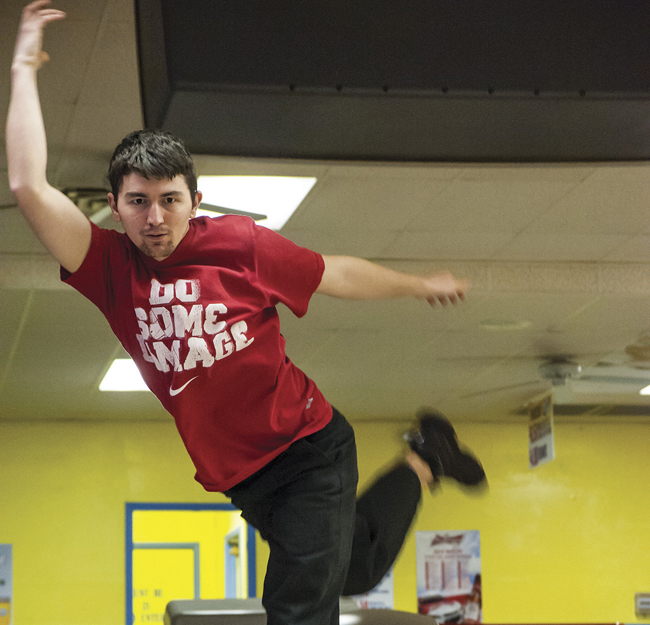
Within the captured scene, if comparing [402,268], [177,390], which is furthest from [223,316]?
[402,268]

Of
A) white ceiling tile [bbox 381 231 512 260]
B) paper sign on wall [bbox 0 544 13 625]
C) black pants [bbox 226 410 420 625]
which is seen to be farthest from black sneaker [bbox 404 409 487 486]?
paper sign on wall [bbox 0 544 13 625]

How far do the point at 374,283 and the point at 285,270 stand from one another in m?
0.20

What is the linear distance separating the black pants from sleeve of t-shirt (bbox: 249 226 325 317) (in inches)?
10.8

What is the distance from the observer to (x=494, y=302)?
5.66 meters

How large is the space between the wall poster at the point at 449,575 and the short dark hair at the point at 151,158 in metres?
7.86

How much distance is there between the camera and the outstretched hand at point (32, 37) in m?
1.46

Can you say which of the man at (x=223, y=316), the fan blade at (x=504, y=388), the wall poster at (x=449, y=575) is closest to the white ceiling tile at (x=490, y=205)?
the man at (x=223, y=316)

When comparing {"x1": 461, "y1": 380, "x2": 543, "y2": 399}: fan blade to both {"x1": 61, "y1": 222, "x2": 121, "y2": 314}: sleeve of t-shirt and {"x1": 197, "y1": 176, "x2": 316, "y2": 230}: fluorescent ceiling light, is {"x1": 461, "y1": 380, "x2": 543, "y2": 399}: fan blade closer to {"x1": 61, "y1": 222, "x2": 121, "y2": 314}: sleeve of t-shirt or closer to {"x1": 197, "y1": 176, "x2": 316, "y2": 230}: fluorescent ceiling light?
{"x1": 197, "y1": 176, "x2": 316, "y2": 230}: fluorescent ceiling light

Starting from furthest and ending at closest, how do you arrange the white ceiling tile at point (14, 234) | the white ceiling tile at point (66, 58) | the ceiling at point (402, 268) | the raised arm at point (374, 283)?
the white ceiling tile at point (14, 234) < the ceiling at point (402, 268) < the white ceiling tile at point (66, 58) < the raised arm at point (374, 283)

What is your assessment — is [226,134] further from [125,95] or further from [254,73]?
[125,95]

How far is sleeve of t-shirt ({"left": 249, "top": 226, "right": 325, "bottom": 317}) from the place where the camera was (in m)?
1.63

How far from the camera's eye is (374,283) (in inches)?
69.7

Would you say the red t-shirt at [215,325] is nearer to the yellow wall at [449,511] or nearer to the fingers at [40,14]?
the fingers at [40,14]

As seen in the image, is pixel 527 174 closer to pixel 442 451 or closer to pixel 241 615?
pixel 442 451
